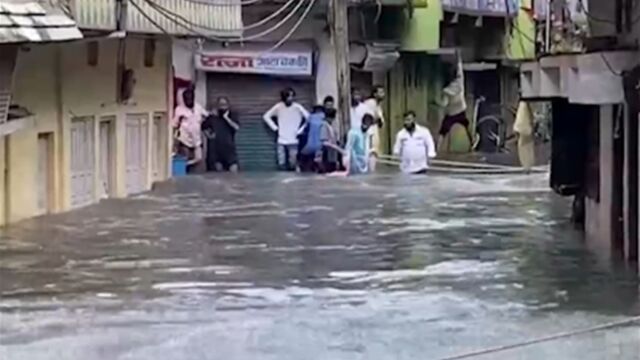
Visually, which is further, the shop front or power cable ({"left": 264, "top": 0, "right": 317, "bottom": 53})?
the shop front

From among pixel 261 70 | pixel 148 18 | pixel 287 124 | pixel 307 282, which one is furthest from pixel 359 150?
pixel 307 282

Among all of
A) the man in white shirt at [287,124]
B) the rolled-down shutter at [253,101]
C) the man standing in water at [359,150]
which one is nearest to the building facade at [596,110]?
the man standing in water at [359,150]

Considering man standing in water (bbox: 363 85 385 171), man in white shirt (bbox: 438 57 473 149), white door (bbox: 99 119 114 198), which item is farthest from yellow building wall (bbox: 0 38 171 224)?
man in white shirt (bbox: 438 57 473 149)

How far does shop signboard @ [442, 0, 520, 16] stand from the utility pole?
21.8 feet

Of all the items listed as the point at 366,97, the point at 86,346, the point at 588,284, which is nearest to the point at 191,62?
the point at 366,97

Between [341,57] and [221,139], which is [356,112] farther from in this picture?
[221,139]

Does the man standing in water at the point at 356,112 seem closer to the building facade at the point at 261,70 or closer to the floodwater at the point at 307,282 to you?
the building facade at the point at 261,70

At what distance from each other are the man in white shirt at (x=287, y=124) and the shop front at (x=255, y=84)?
43 cm

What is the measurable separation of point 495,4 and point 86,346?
3188cm

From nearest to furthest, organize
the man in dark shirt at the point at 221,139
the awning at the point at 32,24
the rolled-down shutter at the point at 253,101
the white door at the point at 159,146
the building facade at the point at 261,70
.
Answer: the awning at the point at 32,24 → the white door at the point at 159,146 → the man in dark shirt at the point at 221,139 → the building facade at the point at 261,70 → the rolled-down shutter at the point at 253,101

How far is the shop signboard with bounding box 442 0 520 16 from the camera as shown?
37.7m

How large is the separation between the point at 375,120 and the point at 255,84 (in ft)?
9.25

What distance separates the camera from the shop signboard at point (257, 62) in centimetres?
3152

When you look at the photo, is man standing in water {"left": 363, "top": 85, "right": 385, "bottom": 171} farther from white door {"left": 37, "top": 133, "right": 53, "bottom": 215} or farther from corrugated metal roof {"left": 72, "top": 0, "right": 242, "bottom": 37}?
white door {"left": 37, "top": 133, "right": 53, "bottom": 215}
